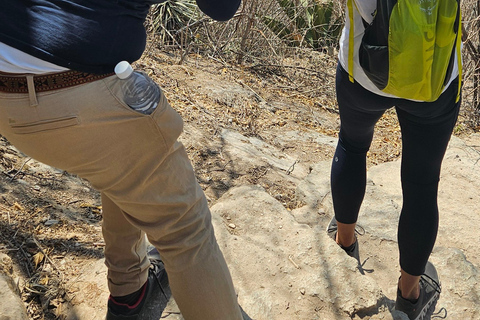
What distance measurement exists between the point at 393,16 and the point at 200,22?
14.3 feet

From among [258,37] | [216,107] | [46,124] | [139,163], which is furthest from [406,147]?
[258,37]

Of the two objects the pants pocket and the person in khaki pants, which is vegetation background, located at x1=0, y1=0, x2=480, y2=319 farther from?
the pants pocket

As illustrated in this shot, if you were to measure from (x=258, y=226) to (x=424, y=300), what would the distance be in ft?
2.73

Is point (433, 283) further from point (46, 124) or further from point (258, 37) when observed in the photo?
point (258, 37)

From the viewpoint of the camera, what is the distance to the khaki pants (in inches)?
52.2

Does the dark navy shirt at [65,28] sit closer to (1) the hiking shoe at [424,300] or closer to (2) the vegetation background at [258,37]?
(1) the hiking shoe at [424,300]

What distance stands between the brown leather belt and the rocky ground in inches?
Answer: 31.7

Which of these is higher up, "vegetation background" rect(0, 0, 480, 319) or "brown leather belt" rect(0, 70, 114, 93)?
"brown leather belt" rect(0, 70, 114, 93)

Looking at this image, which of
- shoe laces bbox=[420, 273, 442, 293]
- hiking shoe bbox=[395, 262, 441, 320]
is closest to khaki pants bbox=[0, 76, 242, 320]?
hiking shoe bbox=[395, 262, 441, 320]

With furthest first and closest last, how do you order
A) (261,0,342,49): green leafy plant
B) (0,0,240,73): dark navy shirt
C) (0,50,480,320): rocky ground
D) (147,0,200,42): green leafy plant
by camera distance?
(261,0,342,49): green leafy plant
(147,0,200,42): green leafy plant
(0,50,480,320): rocky ground
(0,0,240,73): dark navy shirt

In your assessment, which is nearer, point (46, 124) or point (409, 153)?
point (46, 124)

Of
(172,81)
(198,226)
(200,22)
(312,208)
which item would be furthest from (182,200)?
(200,22)

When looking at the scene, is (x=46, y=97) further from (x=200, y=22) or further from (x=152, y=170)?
(x=200, y=22)

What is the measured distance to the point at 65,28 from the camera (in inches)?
49.7
